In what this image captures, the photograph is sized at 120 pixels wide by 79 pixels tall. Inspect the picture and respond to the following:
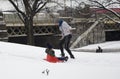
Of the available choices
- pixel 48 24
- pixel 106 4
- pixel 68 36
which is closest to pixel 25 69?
pixel 68 36

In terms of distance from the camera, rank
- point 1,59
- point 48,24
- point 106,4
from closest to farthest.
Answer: point 1,59 < point 106,4 < point 48,24

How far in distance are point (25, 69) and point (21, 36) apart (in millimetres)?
28546

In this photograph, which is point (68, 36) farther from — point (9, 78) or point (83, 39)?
point (83, 39)

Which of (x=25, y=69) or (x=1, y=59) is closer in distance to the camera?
(x=25, y=69)

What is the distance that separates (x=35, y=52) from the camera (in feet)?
54.7

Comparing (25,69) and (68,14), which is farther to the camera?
(68,14)

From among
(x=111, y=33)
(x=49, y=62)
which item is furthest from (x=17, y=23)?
(x=49, y=62)

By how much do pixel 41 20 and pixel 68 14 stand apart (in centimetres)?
310

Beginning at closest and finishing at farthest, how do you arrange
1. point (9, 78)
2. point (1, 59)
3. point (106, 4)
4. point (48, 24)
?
point (9, 78) < point (1, 59) < point (106, 4) < point (48, 24)

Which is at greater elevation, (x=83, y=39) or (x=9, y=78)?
(x=9, y=78)

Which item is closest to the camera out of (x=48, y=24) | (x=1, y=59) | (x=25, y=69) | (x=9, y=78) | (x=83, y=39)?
(x=9, y=78)

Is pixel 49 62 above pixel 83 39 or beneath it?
above

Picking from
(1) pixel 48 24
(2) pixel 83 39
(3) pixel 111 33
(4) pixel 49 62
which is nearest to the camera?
(4) pixel 49 62

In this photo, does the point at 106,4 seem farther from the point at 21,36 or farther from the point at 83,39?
the point at 21,36
